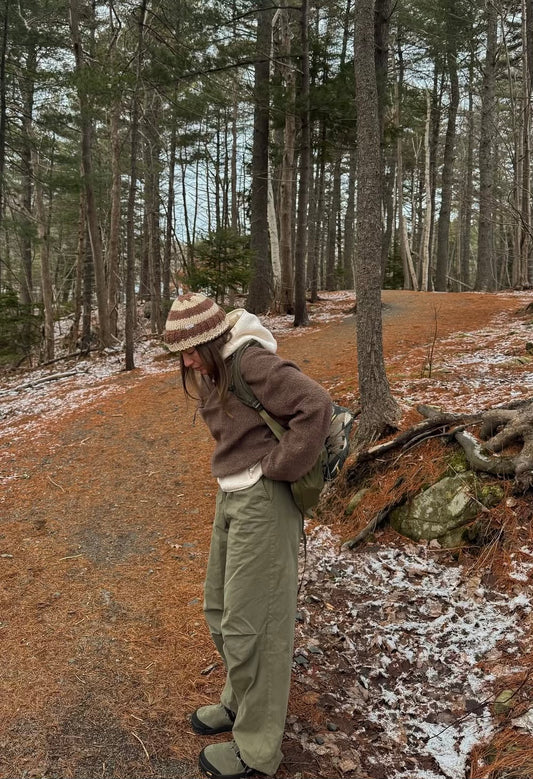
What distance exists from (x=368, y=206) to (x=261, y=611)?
3.89 meters

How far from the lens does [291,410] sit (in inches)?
75.8

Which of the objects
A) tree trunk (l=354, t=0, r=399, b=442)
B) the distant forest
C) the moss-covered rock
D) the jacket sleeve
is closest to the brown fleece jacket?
the jacket sleeve

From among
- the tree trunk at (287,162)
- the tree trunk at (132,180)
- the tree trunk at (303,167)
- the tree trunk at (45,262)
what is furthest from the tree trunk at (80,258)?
the tree trunk at (303,167)

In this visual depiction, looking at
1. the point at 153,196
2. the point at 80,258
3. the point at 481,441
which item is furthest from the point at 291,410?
the point at 153,196

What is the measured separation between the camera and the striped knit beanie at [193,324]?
6.64ft

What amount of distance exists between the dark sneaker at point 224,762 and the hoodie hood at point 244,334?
1774 millimetres

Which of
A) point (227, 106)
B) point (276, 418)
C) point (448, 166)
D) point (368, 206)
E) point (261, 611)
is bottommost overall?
point (261, 611)

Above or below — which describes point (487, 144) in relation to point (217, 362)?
above

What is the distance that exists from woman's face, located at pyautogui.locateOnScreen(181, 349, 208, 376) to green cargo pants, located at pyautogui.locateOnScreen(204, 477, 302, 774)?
0.54 meters

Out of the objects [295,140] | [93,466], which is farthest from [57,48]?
[93,466]

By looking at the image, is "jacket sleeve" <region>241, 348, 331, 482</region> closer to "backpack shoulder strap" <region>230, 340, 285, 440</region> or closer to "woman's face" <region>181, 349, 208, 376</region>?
"backpack shoulder strap" <region>230, 340, 285, 440</region>

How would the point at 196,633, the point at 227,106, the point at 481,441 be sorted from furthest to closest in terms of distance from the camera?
1. the point at 227,106
2. the point at 481,441
3. the point at 196,633

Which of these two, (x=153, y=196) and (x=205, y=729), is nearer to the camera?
(x=205, y=729)

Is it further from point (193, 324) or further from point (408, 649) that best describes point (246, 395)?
point (408, 649)
